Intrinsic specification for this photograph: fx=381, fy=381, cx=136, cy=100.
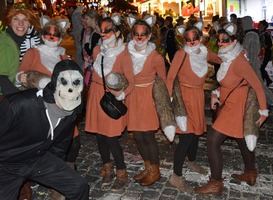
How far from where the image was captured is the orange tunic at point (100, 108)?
14.8ft

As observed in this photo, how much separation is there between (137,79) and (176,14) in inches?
680

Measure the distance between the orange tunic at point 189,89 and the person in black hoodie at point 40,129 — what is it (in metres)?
1.52

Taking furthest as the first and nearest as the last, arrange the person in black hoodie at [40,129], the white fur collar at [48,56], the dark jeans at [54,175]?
the white fur collar at [48,56] → the dark jeans at [54,175] → the person in black hoodie at [40,129]

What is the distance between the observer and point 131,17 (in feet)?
15.6

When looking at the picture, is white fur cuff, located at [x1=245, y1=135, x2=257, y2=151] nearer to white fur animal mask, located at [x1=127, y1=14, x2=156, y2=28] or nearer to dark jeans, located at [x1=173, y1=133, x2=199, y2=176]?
dark jeans, located at [x1=173, y1=133, x2=199, y2=176]

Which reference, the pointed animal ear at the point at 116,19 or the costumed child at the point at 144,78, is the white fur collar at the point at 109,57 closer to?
the costumed child at the point at 144,78

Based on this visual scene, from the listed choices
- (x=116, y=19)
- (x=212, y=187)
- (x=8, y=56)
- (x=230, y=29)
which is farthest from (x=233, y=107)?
(x=8, y=56)

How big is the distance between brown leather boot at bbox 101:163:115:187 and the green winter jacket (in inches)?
66.0

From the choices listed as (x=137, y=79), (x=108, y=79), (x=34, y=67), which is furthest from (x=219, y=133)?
(x=34, y=67)

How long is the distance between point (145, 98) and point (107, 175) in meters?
1.24

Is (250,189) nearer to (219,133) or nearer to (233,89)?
(219,133)

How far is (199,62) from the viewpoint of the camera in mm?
4621

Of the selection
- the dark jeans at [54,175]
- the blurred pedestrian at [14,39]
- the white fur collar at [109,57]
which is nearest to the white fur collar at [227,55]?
the white fur collar at [109,57]

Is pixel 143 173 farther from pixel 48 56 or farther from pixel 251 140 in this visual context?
pixel 48 56
